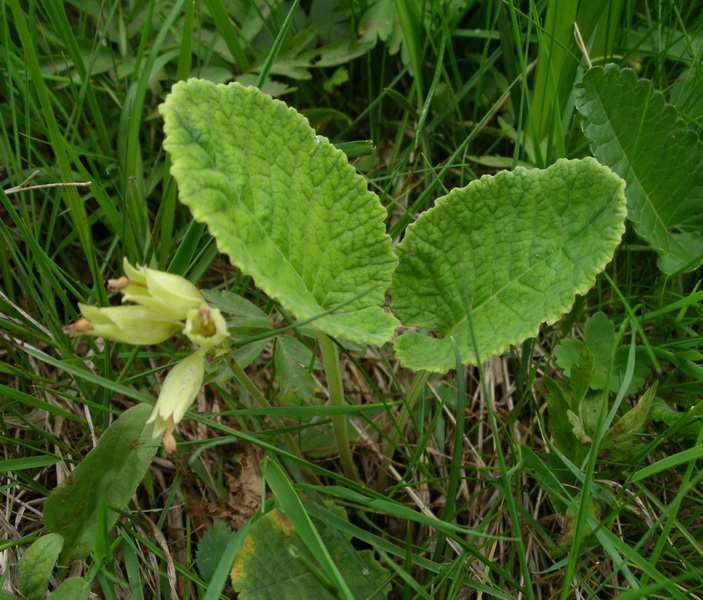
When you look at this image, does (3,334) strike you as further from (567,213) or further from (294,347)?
(567,213)

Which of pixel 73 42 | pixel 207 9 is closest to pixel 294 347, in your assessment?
pixel 73 42

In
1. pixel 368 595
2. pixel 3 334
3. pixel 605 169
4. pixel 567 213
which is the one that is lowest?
pixel 368 595

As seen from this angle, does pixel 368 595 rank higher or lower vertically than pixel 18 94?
lower

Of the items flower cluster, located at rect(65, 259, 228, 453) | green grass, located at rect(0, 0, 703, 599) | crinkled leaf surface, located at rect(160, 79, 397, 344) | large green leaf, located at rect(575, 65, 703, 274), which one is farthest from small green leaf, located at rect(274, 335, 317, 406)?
large green leaf, located at rect(575, 65, 703, 274)

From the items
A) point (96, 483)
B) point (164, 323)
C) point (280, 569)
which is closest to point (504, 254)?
point (164, 323)

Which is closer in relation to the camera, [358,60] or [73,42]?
[73,42]

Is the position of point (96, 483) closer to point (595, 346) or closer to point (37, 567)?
point (37, 567)

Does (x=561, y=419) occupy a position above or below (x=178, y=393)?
below

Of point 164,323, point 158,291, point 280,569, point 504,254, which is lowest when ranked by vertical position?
point 280,569
